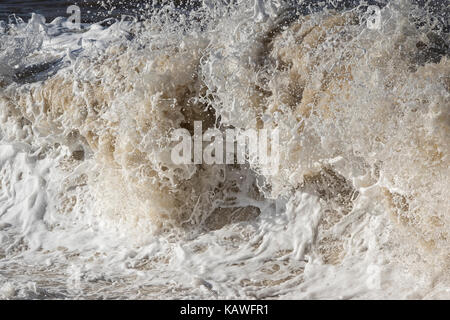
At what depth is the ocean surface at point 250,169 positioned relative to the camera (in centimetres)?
358

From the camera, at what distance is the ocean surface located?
3582 millimetres

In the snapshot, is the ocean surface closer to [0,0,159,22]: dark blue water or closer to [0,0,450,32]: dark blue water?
[0,0,450,32]: dark blue water

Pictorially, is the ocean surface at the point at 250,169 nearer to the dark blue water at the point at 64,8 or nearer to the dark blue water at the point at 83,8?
the dark blue water at the point at 83,8

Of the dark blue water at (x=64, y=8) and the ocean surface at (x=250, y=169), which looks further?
the dark blue water at (x=64, y=8)

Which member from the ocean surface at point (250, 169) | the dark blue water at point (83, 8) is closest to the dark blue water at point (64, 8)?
the dark blue water at point (83, 8)

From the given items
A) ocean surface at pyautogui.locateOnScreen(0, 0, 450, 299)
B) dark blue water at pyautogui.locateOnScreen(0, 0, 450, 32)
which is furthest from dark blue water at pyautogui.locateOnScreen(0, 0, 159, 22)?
ocean surface at pyautogui.locateOnScreen(0, 0, 450, 299)

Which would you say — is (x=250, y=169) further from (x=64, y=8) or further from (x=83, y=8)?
(x=64, y=8)

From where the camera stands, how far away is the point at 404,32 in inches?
155

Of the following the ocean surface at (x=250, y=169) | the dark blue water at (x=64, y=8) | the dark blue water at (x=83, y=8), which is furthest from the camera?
the dark blue water at (x=64, y=8)

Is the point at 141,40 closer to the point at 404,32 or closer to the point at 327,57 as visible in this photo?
the point at 327,57

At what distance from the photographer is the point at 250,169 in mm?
4555

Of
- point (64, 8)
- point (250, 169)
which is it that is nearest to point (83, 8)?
point (64, 8)

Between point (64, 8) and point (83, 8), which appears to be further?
point (64, 8)

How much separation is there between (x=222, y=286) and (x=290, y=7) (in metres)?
2.19
